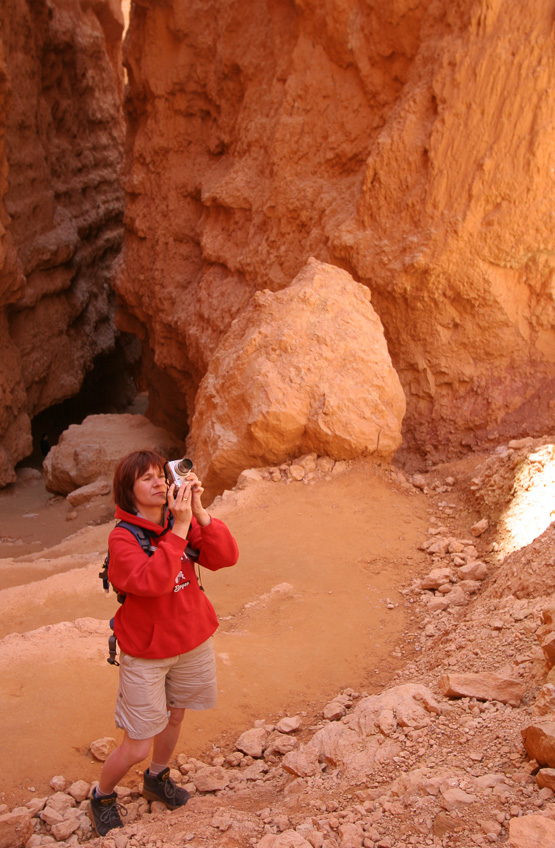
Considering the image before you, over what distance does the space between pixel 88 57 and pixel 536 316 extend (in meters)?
13.1

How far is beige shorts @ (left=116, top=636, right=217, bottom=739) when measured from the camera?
215cm

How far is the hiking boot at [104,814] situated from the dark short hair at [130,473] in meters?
0.95

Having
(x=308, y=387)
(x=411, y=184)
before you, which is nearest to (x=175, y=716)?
(x=308, y=387)

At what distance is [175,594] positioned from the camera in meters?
2.17

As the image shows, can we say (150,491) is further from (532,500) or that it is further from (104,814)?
(532,500)

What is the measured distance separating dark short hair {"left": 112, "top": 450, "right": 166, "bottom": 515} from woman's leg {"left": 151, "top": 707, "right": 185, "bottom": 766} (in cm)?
76

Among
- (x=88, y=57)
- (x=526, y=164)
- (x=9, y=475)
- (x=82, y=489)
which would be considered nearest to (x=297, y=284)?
(x=526, y=164)

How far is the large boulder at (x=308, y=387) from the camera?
536cm

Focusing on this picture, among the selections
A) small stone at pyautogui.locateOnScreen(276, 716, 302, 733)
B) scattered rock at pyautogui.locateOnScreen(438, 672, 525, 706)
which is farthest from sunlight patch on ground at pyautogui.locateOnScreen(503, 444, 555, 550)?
small stone at pyautogui.locateOnScreen(276, 716, 302, 733)

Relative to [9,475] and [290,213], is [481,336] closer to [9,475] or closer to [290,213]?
[290,213]

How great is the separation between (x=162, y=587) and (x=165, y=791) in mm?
829

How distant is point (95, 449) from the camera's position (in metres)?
10.1

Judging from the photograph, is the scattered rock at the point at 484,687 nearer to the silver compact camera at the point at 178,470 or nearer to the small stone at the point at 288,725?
the small stone at the point at 288,725

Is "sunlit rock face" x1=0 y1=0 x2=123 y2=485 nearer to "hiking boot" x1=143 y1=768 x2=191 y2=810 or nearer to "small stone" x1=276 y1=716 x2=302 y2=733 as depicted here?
"small stone" x1=276 y1=716 x2=302 y2=733
